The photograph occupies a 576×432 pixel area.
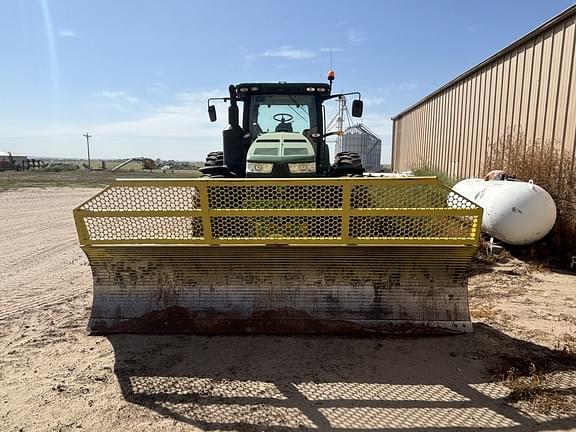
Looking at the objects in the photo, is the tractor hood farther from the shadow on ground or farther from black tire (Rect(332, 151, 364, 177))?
the shadow on ground

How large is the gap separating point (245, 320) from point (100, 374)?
123 centimetres

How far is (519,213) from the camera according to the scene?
19.5 feet

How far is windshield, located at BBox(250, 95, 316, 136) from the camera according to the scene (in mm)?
6094

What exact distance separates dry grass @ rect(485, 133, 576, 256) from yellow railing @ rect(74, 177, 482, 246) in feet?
14.0

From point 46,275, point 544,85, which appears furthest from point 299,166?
point 544,85

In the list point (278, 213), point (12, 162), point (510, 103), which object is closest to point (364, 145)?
point (510, 103)

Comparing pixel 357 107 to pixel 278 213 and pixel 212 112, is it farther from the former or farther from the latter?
pixel 278 213

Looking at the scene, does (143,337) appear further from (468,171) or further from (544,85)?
(468,171)

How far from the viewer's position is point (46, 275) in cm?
530

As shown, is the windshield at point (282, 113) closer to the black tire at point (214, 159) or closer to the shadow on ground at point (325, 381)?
the black tire at point (214, 159)

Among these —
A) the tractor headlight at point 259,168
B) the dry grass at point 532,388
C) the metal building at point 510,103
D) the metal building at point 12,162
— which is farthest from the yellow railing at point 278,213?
the metal building at point 12,162

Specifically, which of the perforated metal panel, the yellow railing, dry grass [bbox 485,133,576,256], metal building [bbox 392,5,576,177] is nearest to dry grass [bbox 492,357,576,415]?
the perforated metal panel

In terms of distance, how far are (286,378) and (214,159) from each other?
15.2 feet

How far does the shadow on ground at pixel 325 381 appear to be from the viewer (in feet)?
7.94
